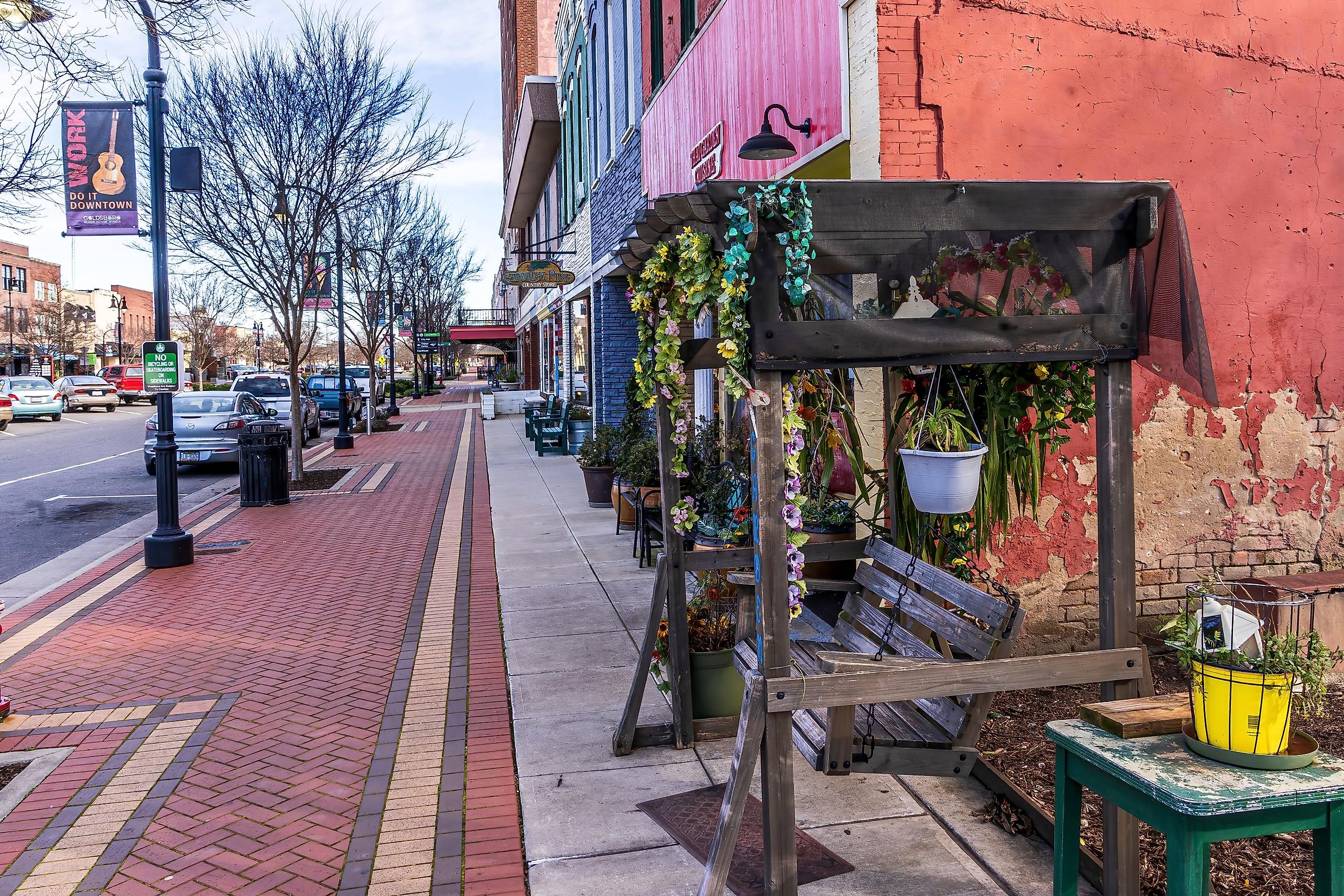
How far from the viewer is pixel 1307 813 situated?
8.40 ft

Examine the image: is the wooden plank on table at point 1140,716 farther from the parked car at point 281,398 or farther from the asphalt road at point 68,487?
the parked car at point 281,398

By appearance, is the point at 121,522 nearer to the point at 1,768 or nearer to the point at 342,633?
the point at 342,633

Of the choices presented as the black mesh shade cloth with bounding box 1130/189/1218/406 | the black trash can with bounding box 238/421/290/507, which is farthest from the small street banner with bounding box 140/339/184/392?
the black mesh shade cloth with bounding box 1130/189/1218/406

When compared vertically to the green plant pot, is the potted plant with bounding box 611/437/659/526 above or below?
above

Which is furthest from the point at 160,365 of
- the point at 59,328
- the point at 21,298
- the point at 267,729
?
the point at 21,298

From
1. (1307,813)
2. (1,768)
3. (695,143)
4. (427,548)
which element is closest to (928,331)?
(1307,813)

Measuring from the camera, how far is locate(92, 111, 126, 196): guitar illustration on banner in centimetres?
846

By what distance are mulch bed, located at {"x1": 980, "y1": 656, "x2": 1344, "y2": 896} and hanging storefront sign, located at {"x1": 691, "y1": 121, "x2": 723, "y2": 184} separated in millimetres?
5146

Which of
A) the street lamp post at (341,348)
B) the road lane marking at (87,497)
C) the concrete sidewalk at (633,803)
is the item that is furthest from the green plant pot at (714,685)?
the street lamp post at (341,348)

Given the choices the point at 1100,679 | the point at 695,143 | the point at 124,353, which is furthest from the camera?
the point at 124,353

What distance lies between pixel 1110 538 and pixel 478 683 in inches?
152

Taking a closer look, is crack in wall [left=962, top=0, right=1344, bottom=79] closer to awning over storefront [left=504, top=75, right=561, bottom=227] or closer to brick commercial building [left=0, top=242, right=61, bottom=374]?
awning over storefront [left=504, top=75, right=561, bottom=227]

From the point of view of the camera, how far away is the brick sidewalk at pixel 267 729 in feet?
12.7

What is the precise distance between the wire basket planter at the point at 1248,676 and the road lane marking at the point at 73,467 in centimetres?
1789
